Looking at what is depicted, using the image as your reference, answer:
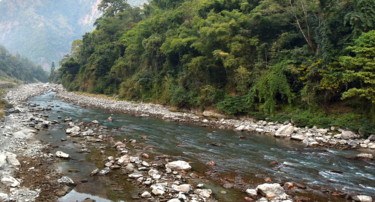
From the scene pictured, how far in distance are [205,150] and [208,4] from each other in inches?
965

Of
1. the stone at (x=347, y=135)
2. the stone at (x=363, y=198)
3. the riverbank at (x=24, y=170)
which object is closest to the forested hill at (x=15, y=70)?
the riverbank at (x=24, y=170)

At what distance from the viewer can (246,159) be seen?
39.9 ft

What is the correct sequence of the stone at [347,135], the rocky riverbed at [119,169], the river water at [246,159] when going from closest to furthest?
the rocky riverbed at [119,169] < the river water at [246,159] < the stone at [347,135]

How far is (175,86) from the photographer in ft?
107

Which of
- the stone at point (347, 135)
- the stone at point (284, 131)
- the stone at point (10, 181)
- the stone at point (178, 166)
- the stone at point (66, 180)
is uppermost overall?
the stone at point (347, 135)

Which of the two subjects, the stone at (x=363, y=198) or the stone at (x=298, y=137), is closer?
the stone at (x=363, y=198)

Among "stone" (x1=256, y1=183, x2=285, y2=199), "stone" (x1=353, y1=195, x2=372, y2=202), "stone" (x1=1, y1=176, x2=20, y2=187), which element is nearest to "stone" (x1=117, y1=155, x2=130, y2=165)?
"stone" (x1=1, y1=176, x2=20, y2=187)

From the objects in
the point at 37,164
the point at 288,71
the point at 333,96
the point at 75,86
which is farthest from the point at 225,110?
the point at 75,86

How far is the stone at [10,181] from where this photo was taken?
7.71 meters

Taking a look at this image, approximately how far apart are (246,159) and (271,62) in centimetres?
1459

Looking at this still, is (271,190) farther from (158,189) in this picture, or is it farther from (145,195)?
(145,195)

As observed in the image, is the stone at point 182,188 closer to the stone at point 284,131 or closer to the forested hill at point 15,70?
the stone at point 284,131

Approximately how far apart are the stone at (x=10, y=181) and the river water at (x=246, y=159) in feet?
5.78

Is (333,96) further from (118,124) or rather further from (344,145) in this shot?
(118,124)
